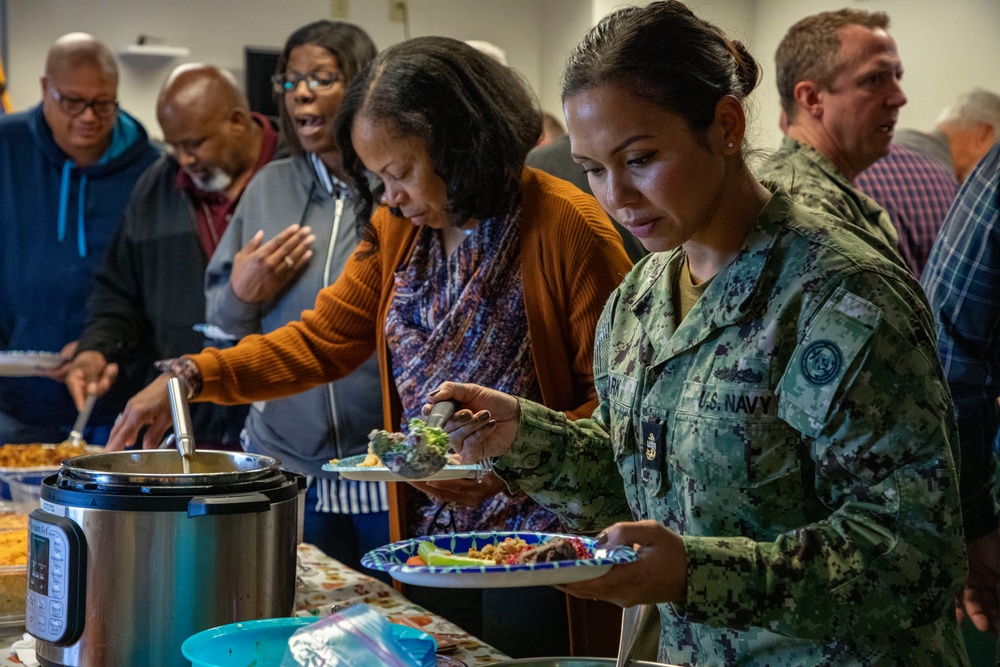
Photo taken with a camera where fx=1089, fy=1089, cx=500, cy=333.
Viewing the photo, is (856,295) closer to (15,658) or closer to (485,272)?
(485,272)

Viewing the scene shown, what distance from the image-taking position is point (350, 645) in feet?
2.96

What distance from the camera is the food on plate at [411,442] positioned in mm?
1057

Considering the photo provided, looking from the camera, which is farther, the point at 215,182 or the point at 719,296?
the point at 215,182

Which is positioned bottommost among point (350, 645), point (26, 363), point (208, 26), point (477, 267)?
point (26, 363)

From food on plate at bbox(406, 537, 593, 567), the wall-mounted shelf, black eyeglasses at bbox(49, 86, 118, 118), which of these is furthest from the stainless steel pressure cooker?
the wall-mounted shelf

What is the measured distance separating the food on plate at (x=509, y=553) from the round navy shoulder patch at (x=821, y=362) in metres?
0.25

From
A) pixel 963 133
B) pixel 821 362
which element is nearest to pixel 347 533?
pixel 821 362

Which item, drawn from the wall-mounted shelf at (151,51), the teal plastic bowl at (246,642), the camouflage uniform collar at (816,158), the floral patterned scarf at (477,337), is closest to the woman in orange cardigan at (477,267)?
the floral patterned scarf at (477,337)

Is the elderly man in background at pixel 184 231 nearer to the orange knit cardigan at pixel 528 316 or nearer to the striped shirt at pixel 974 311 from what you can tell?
the orange knit cardigan at pixel 528 316

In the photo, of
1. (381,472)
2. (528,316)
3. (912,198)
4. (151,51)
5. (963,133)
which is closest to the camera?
(381,472)

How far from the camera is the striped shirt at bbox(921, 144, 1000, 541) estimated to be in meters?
1.66

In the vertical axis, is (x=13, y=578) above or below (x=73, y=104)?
below

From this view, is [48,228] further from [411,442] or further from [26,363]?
[411,442]

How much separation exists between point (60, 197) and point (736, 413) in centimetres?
259
